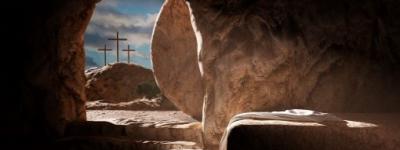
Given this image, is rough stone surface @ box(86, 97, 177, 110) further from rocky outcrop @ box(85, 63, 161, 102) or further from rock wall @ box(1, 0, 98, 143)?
rock wall @ box(1, 0, 98, 143)

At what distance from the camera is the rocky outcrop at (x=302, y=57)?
4887 millimetres

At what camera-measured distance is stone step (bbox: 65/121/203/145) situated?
6.42 m

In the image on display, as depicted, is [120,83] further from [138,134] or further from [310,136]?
[310,136]

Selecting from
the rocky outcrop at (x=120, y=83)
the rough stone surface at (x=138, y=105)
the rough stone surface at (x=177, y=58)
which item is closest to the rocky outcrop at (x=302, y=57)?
the rough stone surface at (x=177, y=58)

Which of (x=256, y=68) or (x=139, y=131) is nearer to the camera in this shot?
(x=256, y=68)

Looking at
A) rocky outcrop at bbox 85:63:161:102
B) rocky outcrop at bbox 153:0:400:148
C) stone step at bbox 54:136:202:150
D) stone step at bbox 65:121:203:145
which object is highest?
rocky outcrop at bbox 153:0:400:148

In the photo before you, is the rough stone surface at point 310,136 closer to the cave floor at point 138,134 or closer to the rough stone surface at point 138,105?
the cave floor at point 138,134

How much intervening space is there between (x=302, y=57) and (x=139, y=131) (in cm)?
290

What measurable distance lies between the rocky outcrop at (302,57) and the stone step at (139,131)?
3.42 ft

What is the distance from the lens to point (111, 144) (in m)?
5.91

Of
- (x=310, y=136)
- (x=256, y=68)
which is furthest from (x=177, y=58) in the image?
(x=310, y=136)

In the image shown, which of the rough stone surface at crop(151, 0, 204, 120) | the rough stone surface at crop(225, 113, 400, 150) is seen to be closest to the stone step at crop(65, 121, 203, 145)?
the rough stone surface at crop(151, 0, 204, 120)

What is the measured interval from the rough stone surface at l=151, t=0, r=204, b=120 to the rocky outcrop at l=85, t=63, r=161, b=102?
5.21 meters

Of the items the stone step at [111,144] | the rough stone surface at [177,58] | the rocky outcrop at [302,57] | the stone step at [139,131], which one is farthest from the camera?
the rough stone surface at [177,58]
